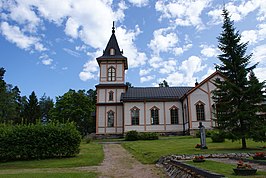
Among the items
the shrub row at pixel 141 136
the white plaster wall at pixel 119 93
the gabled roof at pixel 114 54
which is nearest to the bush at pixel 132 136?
the shrub row at pixel 141 136

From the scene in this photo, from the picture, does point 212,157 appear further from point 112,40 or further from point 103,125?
point 112,40

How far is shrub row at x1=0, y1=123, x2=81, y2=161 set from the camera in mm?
15148

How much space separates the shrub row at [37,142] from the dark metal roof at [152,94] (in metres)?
19.9

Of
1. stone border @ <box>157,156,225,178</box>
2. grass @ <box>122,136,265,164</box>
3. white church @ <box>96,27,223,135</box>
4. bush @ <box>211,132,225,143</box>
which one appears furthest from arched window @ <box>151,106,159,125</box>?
stone border @ <box>157,156,225,178</box>

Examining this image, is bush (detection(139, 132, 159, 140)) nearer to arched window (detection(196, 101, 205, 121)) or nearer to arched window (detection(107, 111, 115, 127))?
arched window (detection(196, 101, 205, 121))

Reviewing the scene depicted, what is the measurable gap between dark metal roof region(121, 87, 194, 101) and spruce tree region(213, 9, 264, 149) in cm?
1812

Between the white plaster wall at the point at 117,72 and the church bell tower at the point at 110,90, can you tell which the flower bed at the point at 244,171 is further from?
the white plaster wall at the point at 117,72

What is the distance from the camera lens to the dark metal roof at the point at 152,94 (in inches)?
1410

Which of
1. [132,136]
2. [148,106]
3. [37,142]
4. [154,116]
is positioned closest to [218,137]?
[37,142]

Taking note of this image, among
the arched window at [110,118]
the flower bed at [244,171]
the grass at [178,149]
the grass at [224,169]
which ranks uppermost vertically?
the arched window at [110,118]

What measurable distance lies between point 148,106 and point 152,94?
95.0 inches

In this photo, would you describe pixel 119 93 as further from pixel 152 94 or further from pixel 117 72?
pixel 152 94

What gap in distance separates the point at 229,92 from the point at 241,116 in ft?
6.32

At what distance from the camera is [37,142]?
1546 cm
